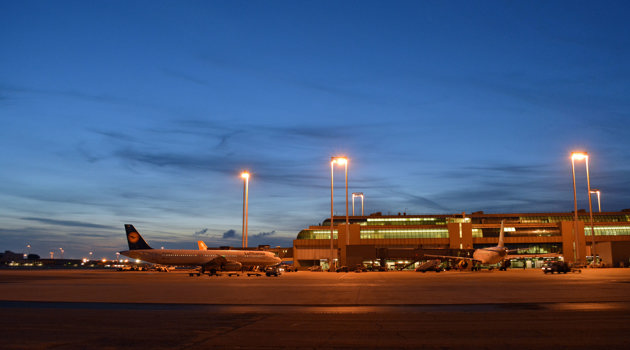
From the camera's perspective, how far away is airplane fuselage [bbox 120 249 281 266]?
79062mm

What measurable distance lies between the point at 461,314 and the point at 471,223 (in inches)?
4366

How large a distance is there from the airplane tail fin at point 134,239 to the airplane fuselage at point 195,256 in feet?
10.7

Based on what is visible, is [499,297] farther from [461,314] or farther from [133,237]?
[133,237]

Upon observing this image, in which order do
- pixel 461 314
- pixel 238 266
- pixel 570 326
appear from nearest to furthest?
pixel 570 326 → pixel 461 314 → pixel 238 266

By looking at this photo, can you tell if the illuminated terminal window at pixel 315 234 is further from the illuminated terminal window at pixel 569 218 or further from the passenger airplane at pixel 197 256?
the illuminated terminal window at pixel 569 218

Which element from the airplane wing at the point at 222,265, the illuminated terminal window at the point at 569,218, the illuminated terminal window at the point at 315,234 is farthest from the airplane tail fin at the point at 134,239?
the illuminated terminal window at the point at 569,218

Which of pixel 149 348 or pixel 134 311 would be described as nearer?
pixel 149 348

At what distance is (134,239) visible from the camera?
86375 millimetres

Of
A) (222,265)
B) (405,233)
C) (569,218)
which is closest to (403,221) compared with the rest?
(405,233)

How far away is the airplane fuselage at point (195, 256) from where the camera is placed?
79062 mm

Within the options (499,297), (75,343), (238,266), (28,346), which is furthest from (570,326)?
(238,266)

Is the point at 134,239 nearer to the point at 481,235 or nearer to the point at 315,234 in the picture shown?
the point at 315,234

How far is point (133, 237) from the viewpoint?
283ft

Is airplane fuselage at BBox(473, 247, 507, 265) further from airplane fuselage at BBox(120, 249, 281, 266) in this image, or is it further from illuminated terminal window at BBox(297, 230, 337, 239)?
illuminated terminal window at BBox(297, 230, 337, 239)
